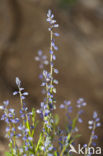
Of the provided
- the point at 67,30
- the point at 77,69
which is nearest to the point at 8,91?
the point at 77,69

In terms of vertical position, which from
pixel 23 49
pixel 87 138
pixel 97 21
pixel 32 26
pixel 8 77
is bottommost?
pixel 87 138

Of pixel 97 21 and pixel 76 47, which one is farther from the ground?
pixel 97 21

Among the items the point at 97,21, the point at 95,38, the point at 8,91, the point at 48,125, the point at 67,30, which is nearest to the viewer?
the point at 48,125

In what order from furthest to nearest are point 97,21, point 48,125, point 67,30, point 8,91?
point 97,21 → point 67,30 → point 8,91 → point 48,125

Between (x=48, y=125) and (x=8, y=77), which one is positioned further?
(x=8, y=77)

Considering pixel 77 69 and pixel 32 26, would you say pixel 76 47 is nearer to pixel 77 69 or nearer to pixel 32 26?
pixel 77 69

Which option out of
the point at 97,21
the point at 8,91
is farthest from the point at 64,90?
the point at 97,21
